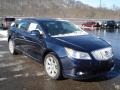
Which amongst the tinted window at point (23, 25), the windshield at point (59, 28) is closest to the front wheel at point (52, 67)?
the windshield at point (59, 28)

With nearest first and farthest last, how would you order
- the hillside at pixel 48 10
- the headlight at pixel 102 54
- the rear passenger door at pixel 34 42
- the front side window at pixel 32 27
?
the headlight at pixel 102 54
the rear passenger door at pixel 34 42
the front side window at pixel 32 27
the hillside at pixel 48 10

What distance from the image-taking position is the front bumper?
22.7ft

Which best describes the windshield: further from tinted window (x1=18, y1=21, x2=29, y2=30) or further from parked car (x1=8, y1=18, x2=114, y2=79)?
tinted window (x1=18, y1=21, x2=29, y2=30)

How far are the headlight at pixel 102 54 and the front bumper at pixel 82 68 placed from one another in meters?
0.14

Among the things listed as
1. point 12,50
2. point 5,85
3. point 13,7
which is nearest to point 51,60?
point 5,85

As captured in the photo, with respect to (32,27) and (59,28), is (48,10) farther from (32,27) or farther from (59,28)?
(59,28)

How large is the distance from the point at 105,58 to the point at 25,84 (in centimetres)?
218

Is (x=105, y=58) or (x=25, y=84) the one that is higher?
(x=105, y=58)

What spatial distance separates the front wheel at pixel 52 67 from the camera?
736 centimetres

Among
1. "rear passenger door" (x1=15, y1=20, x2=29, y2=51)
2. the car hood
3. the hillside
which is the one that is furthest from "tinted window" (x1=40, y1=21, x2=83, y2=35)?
the hillside

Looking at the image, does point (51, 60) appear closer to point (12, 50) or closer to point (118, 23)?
point (12, 50)

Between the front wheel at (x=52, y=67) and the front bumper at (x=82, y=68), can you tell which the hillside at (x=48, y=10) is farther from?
the front bumper at (x=82, y=68)

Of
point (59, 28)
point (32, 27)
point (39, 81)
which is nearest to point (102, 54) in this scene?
point (39, 81)

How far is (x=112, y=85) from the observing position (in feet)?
23.2
